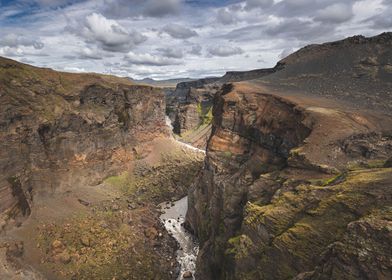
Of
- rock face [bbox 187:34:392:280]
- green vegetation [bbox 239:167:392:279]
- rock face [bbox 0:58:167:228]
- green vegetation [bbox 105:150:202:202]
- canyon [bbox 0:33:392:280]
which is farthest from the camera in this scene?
green vegetation [bbox 105:150:202:202]

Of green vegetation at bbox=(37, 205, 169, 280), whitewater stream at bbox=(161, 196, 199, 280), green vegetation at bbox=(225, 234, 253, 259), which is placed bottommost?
whitewater stream at bbox=(161, 196, 199, 280)

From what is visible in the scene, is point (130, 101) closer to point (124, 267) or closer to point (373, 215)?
point (124, 267)

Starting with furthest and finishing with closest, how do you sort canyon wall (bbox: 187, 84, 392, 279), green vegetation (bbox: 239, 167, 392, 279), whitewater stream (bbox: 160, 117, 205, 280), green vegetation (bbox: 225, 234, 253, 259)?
whitewater stream (bbox: 160, 117, 205, 280), green vegetation (bbox: 225, 234, 253, 259), green vegetation (bbox: 239, 167, 392, 279), canyon wall (bbox: 187, 84, 392, 279)

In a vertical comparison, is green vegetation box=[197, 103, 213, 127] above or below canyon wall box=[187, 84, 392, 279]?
below

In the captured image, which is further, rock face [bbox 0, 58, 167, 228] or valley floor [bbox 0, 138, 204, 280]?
rock face [bbox 0, 58, 167, 228]

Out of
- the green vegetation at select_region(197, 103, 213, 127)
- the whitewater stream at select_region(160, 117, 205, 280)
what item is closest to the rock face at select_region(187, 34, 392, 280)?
the whitewater stream at select_region(160, 117, 205, 280)

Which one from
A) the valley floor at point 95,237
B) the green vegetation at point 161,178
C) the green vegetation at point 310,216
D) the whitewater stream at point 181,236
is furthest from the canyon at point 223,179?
the whitewater stream at point 181,236

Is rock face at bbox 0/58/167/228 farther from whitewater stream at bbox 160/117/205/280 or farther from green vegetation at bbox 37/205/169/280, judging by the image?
whitewater stream at bbox 160/117/205/280
